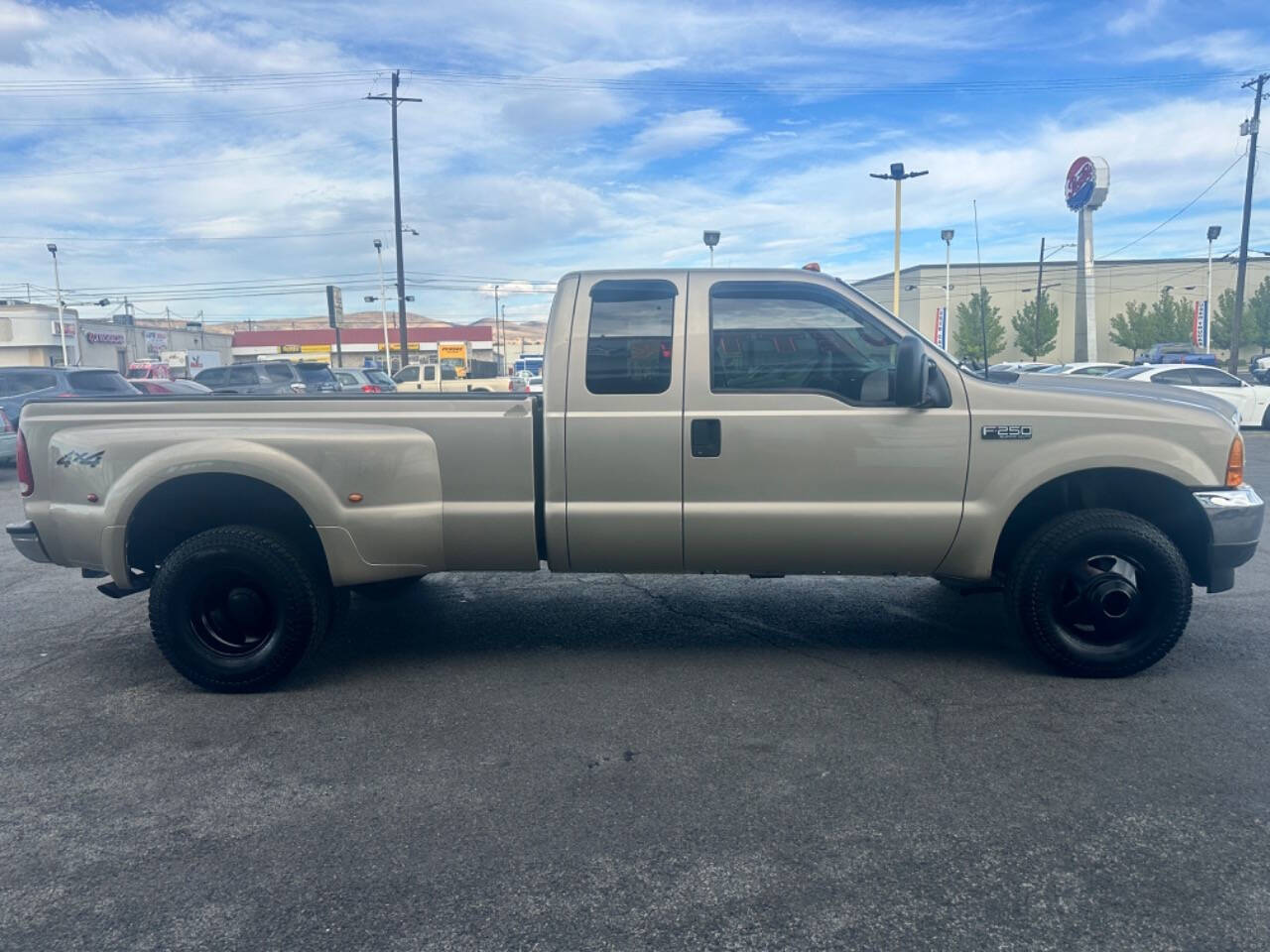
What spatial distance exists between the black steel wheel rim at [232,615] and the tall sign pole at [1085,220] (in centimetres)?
5086

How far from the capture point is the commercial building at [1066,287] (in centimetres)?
6134

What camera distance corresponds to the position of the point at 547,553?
4844 mm

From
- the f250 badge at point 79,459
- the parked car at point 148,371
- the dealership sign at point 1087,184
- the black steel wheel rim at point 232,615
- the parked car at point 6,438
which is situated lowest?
the black steel wheel rim at point 232,615

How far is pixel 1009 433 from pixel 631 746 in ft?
7.69

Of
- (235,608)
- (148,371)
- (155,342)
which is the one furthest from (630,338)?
(155,342)

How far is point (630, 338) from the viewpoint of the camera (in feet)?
15.6

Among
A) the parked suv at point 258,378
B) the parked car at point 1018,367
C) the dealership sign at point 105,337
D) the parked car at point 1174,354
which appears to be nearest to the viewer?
the parked car at point 1018,367

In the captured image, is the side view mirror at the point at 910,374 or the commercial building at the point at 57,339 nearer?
the side view mirror at the point at 910,374

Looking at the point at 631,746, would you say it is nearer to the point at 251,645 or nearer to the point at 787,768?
the point at 787,768

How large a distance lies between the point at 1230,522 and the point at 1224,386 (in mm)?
17154

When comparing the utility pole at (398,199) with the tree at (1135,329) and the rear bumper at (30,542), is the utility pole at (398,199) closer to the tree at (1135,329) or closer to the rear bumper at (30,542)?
the rear bumper at (30,542)

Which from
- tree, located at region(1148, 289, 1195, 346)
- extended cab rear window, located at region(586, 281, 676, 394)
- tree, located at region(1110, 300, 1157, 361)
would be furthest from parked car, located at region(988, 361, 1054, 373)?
tree, located at region(1110, 300, 1157, 361)

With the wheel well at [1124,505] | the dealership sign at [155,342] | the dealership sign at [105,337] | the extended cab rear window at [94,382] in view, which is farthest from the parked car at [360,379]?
the dealership sign at [155,342]

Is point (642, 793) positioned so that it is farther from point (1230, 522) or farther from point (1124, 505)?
point (1230, 522)
